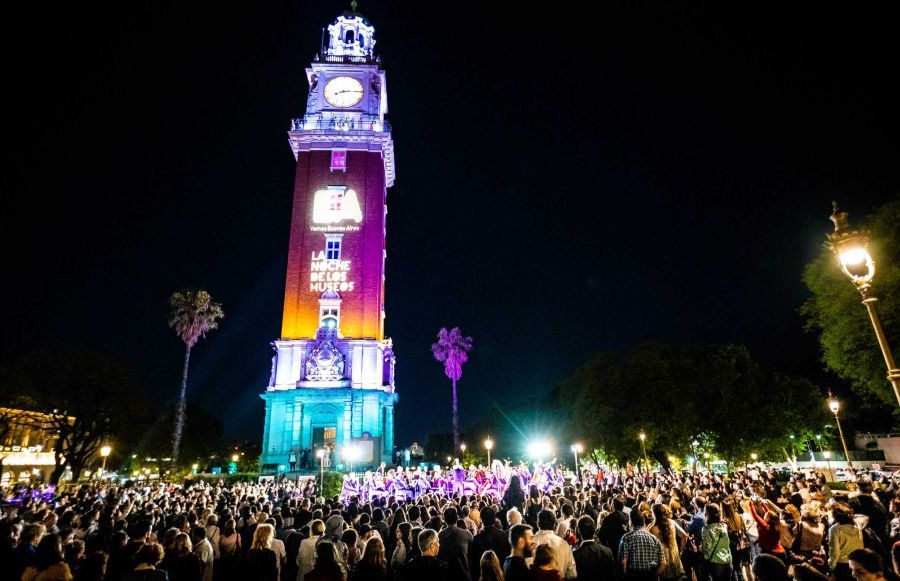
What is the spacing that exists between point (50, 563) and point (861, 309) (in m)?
28.2

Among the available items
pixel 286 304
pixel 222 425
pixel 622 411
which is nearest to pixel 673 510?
pixel 622 411

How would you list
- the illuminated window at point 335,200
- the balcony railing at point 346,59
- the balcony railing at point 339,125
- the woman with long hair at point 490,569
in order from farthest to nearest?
the balcony railing at point 346,59 < the balcony railing at point 339,125 < the illuminated window at point 335,200 < the woman with long hair at point 490,569

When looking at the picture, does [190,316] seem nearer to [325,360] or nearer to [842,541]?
[325,360]

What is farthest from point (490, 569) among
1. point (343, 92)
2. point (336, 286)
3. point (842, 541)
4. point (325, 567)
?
point (343, 92)

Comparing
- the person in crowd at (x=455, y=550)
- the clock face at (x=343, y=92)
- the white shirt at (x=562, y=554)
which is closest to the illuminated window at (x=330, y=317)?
the clock face at (x=343, y=92)

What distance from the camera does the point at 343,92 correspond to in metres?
53.3

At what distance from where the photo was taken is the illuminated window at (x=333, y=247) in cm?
4788

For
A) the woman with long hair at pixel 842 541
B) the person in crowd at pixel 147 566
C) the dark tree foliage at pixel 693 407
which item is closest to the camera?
the person in crowd at pixel 147 566

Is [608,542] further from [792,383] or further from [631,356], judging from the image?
[792,383]

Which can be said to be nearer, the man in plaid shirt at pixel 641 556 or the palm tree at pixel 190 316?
the man in plaid shirt at pixel 641 556

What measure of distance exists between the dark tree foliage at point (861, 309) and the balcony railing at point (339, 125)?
40.6 metres

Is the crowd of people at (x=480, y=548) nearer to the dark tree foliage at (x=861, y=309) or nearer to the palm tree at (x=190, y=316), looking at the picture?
the dark tree foliage at (x=861, y=309)

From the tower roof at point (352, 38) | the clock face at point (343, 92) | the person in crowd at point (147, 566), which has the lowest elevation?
the person in crowd at point (147, 566)

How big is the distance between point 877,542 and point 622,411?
34.5 metres
